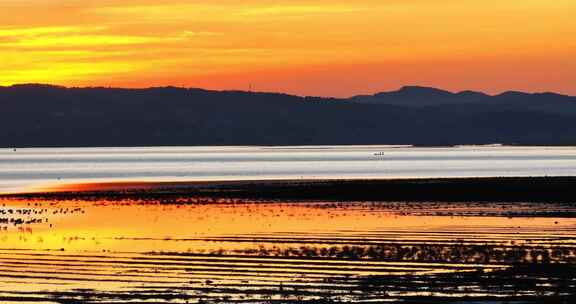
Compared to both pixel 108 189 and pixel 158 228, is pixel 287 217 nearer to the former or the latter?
pixel 158 228

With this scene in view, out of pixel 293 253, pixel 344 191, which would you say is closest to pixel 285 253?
pixel 293 253

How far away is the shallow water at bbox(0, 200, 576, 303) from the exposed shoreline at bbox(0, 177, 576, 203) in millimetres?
9521

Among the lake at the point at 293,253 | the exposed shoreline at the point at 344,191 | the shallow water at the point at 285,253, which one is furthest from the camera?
the exposed shoreline at the point at 344,191

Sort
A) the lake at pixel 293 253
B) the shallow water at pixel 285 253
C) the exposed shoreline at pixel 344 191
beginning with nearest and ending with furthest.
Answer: the lake at pixel 293 253
the shallow water at pixel 285 253
the exposed shoreline at pixel 344 191

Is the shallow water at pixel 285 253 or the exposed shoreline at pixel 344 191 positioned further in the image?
the exposed shoreline at pixel 344 191

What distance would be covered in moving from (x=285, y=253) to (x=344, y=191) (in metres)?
45.6

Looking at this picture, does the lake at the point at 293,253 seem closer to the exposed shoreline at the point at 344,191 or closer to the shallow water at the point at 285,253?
the shallow water at the point at 285,253

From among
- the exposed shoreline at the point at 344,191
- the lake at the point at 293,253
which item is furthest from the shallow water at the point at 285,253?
the exposed shoreline at the point at 344,191

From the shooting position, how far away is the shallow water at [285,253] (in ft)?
112

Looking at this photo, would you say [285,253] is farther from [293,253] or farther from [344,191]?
[344,191]

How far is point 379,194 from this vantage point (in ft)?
278

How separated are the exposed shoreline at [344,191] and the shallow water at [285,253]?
31.2 ft

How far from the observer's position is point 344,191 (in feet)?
294

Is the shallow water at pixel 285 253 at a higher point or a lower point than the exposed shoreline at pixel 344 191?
lower
